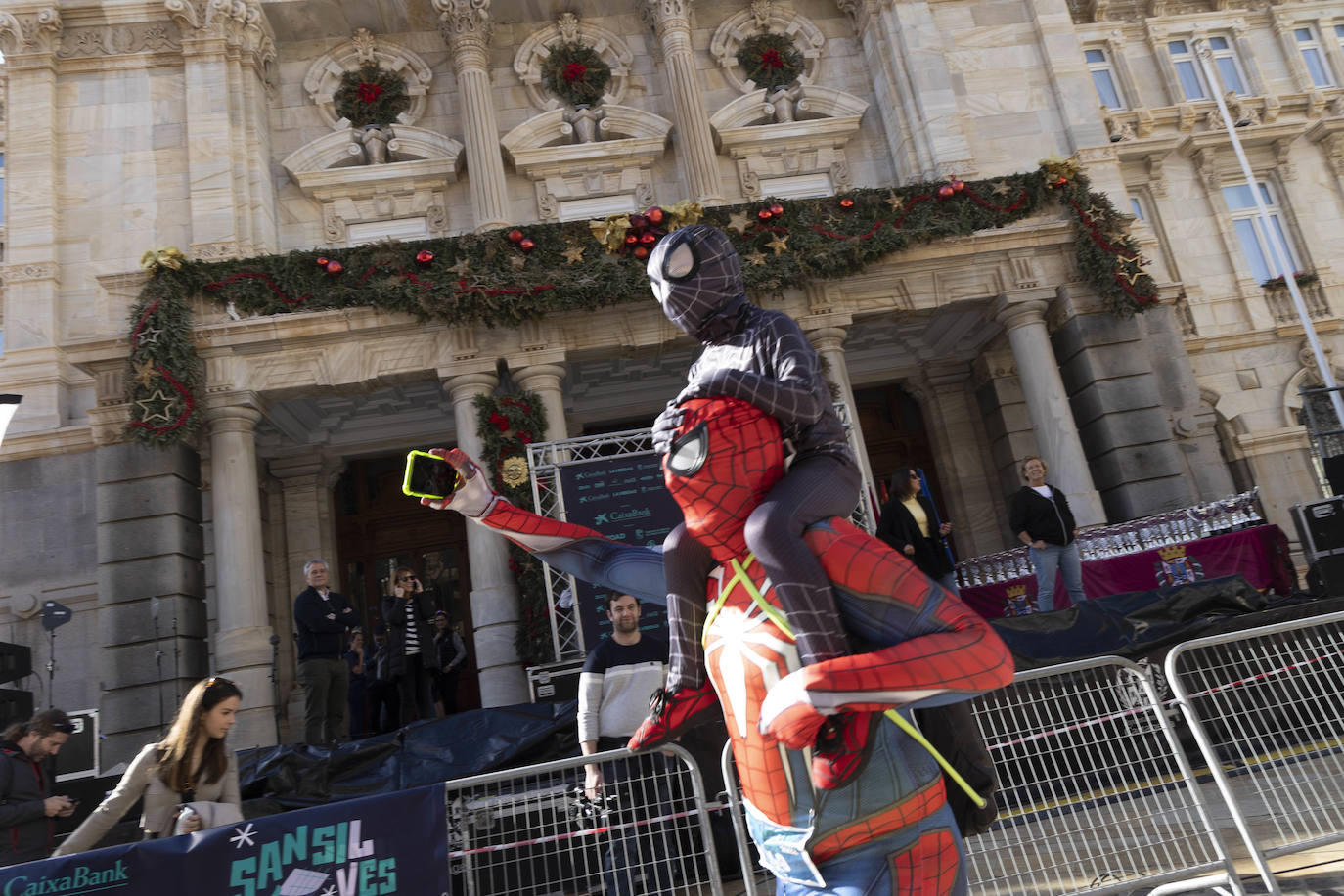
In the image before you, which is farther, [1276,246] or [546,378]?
[1276,246]

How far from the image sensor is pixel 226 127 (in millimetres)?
16359

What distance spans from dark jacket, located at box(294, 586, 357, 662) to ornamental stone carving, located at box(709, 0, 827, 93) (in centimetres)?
1394

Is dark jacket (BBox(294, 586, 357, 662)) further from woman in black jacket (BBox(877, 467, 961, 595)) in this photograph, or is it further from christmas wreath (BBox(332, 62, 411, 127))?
christmas wreath (BBox(332, 62, 411, 127))

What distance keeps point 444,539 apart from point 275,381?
5611 millimetres

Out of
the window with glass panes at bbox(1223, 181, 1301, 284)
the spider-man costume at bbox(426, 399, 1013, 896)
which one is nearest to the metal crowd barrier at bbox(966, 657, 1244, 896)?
the spider-man costume at bbox(426, 399, 1013, 896)

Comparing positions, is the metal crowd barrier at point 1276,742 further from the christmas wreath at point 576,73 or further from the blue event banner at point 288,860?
the christmas wreath at point 576,73

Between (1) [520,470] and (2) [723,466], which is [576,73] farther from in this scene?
(2) [723,466]

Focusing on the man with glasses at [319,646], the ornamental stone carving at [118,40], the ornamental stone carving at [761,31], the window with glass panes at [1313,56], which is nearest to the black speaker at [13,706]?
the man with glasses at [319,646]

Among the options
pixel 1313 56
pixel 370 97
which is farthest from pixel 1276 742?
pixel 1313 56

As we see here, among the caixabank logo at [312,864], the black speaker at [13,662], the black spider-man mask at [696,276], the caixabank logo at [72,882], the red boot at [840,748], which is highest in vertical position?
the black speaker at [13,662]

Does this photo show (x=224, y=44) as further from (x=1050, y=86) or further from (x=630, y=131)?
(x=1050, y=86)

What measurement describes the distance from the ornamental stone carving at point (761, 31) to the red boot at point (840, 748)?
736 inches

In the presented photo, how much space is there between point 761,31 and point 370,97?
8086 mm

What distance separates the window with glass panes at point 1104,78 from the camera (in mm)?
22938
